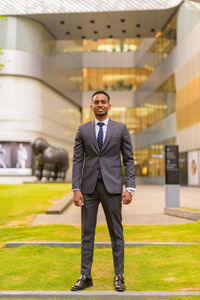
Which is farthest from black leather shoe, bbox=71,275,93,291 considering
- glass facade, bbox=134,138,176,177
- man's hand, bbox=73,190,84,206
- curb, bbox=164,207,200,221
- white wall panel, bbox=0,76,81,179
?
white wall panel, bbox=0,76,81,179

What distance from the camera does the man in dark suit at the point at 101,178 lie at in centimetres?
371

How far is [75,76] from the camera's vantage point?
46656 mm

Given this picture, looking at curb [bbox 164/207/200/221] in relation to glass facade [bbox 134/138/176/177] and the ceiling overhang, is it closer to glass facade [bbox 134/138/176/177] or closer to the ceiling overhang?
glass facade [bbox 134/138/176/177]

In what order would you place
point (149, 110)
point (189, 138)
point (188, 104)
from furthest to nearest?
point (149, 110) → point (189, 138) → point (188, 104)

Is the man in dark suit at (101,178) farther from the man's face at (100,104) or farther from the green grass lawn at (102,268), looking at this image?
the green grass lawn at (102,268)

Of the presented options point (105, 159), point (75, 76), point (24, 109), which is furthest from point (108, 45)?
point (105, 159)

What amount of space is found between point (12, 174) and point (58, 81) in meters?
12.9

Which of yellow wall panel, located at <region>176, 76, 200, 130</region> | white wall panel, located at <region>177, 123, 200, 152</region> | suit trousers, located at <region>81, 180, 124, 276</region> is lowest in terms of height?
suit trousers, located at <region>81, 180, 124, 276</region>

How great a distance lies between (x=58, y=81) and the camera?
41.3 metres

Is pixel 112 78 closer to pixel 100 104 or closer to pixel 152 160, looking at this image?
pixel 152 160

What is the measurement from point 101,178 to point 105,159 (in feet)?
0.69

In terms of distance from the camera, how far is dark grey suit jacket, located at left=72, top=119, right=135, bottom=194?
372 centimetres

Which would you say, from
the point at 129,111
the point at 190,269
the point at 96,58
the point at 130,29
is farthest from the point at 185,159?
the point at 190,269

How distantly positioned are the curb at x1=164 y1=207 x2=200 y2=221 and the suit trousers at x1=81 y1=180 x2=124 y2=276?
533 centimetres
